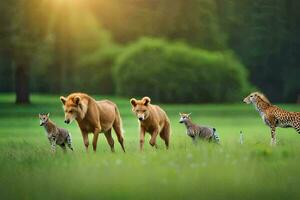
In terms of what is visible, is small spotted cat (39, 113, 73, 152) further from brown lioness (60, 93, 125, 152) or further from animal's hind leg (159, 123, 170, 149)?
animal's hind leg (159, 123, 170, 149)

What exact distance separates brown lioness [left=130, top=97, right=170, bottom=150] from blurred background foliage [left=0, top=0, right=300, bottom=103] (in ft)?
13.6

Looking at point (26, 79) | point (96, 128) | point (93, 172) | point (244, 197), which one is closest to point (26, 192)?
point (93, 172)

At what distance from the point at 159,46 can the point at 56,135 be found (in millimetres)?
5543

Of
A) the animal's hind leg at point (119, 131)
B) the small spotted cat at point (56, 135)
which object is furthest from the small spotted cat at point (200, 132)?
the small spotted cat at point (56, 135)

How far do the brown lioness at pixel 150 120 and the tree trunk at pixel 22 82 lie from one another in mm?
7081

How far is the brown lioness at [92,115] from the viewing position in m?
8.44

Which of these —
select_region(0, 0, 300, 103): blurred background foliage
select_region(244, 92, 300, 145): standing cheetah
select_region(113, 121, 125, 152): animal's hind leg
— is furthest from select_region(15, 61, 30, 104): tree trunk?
select_region(244, 92, 300, 145): standing cheetah

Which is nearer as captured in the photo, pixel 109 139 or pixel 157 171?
pixel 157 171

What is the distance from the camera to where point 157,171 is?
7102 mm

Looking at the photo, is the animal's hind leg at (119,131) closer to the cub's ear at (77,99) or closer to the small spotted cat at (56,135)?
the small spotted cat at (56,135)

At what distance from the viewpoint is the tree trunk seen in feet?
53.9

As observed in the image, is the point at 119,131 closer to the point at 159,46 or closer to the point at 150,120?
Result: the point at 150,120

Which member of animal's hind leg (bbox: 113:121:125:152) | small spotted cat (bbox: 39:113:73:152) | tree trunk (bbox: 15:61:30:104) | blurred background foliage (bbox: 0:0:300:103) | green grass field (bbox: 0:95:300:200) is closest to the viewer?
green grass field (bbox: 0:95:300:200)

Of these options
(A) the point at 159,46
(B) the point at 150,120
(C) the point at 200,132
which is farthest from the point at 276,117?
(A) the point at 159,46
